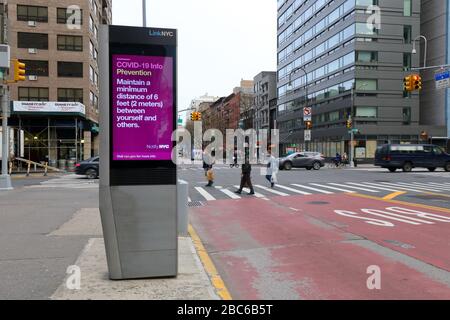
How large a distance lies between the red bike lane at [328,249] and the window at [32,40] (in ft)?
125

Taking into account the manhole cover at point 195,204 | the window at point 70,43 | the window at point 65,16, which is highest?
the window at point 65,16

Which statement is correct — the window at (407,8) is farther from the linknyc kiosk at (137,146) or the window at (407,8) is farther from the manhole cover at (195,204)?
the linknyc kiosk at (137,146)

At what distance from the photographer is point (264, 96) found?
108250 millimetres

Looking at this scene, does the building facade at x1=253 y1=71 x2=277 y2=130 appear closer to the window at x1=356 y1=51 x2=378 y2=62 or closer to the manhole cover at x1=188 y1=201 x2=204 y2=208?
the window at x1=356 y1=51 x2=378 y2=62

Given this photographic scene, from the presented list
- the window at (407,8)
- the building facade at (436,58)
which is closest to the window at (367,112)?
the building facade at (436,58)

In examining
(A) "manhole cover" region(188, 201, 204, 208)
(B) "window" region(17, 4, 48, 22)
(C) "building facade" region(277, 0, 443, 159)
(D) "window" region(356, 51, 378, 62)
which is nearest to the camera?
(A) "manhole cover" region(188, 201, 204, 208)

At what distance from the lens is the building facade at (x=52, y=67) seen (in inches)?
1730

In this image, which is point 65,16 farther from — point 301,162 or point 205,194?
point 205,194

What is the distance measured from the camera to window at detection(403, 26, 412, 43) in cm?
6072

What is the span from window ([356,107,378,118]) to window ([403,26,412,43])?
9994mm

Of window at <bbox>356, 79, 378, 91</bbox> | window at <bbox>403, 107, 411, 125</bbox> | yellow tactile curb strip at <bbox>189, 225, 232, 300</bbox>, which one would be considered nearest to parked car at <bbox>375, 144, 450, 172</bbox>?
window at <bbox>356, 79, 378, 91</bbox>

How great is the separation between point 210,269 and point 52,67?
43.9m

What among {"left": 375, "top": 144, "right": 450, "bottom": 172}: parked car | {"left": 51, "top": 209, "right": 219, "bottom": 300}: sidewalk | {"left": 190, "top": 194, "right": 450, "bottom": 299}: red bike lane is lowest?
{"left": 190, "top": 194, "right": 450, "bottom": 299}: red bike lane

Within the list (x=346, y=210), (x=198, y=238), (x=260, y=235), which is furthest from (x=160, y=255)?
(x=346, y=210)
